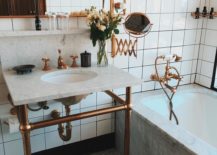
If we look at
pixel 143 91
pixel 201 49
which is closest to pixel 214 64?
pixel 201 49

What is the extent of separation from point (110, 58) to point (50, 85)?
72 centimetres

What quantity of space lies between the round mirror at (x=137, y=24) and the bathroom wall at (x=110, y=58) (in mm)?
42

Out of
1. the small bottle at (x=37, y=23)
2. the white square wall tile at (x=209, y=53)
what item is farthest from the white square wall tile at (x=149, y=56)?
the small bottle at (x=37, y=23)

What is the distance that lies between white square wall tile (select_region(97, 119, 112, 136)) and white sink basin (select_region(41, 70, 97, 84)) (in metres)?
0.57

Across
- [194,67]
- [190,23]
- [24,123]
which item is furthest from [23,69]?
[194,67]

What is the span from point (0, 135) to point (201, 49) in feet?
6.12

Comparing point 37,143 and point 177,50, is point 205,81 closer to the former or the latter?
point 177,50

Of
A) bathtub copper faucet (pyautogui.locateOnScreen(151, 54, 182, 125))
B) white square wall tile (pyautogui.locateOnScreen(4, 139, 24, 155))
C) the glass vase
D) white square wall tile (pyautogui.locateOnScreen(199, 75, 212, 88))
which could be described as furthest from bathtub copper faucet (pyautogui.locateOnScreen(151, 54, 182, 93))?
white square wall tile (pyautogui.locateOnScreen(4, 139, 24, 155))

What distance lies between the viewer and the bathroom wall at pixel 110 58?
1.63 meters

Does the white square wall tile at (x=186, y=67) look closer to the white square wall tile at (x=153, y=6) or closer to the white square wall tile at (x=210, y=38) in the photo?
the white square wall tile at (x=210, y=38)

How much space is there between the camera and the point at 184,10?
7.07ft

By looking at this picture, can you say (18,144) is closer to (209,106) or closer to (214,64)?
(209,106)

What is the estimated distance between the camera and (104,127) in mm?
2125

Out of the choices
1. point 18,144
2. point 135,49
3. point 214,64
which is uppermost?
point 135,49
